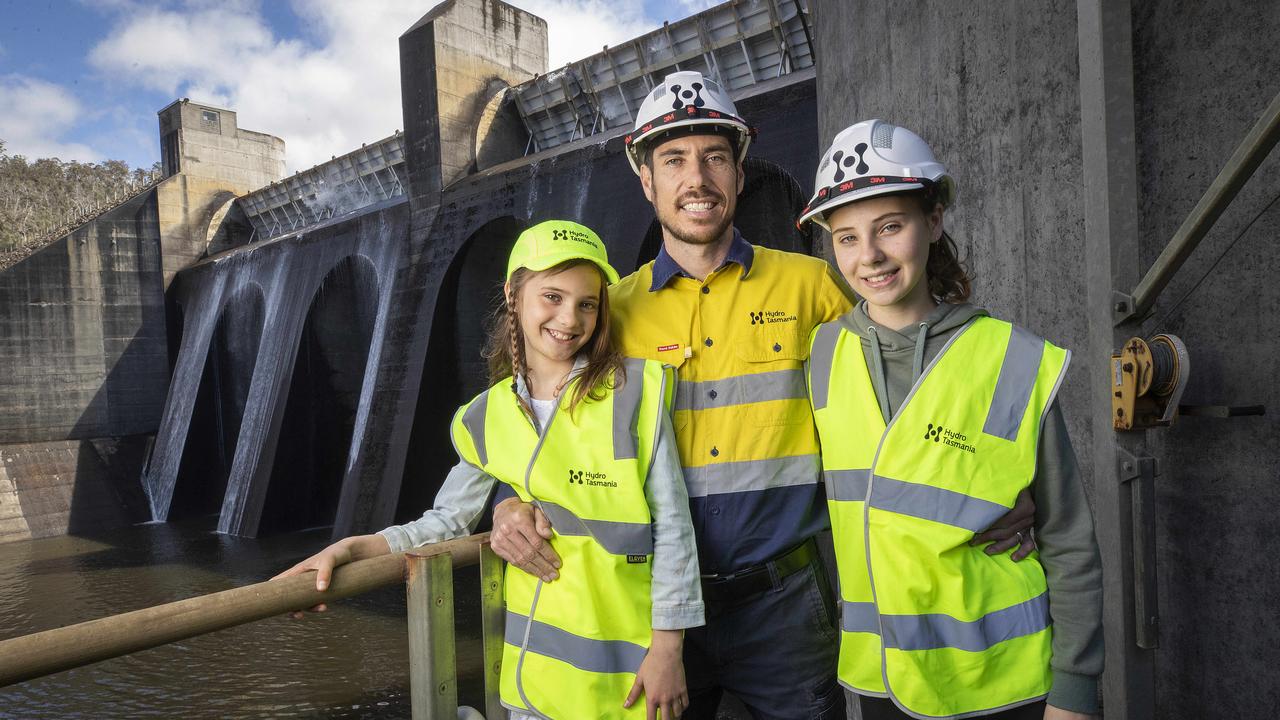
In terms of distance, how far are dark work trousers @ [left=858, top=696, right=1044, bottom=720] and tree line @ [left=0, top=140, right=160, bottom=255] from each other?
3493cm

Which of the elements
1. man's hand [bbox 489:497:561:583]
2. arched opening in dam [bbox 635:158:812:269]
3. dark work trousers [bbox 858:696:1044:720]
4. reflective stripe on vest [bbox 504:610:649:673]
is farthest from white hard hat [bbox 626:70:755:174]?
arched opening in dam [bbox 635:158:812:269]

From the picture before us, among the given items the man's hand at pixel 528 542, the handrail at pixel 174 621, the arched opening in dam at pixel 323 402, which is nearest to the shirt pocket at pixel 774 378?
the man's hand at pixel 528 542

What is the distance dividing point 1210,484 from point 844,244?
1415mm

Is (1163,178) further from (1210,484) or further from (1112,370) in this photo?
(1210,484)

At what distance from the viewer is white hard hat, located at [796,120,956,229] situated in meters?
1.58

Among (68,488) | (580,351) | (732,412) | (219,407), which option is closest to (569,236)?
(580,351)

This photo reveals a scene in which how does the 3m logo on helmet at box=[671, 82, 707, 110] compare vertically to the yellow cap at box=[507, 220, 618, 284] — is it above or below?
above

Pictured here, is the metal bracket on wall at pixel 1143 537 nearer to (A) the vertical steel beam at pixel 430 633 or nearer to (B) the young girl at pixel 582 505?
(B) the young girl at pixel 582 505

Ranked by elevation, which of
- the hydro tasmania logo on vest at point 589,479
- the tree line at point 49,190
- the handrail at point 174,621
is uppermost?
the tree line at point 49,190

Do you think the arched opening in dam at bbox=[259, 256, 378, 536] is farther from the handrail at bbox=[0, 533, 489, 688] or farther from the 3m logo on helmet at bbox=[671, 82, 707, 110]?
the handrail at bbox=[0, 533, 489, 688]

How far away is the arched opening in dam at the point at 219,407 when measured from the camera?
14.0m

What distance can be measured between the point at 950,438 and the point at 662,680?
2.43 feet

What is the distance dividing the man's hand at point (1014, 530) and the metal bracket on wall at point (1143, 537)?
84cm

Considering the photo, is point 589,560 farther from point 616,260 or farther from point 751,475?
point 616,260
